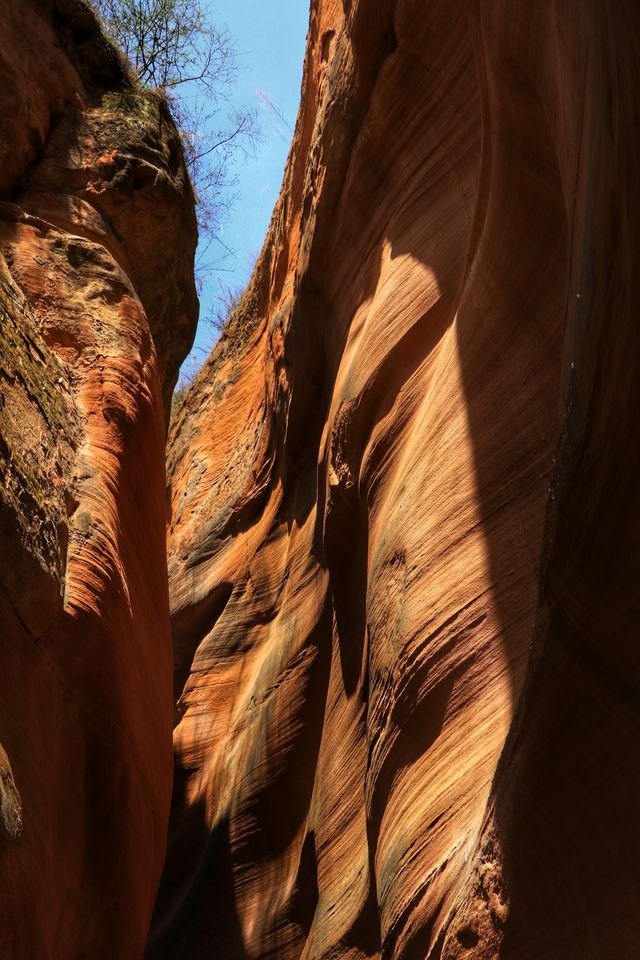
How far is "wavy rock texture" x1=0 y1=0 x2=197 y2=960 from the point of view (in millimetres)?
3811

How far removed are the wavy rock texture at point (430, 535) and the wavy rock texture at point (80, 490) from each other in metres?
1.02

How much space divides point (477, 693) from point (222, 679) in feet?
13.2

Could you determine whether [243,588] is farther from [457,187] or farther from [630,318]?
[630,318]

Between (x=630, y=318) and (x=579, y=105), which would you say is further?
(x=579, y=105)

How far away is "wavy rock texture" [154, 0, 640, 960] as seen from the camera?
278 centimetres

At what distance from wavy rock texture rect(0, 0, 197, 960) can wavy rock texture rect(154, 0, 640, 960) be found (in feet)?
3.34

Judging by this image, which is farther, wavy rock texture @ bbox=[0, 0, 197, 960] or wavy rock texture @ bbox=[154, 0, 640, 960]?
wavy rock texture @ bbox=[0, 0, 197, 960]

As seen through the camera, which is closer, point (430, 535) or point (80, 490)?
point (430, 535)

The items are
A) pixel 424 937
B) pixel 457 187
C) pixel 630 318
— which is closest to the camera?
pixel 630 318

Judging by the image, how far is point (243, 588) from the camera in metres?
8.07

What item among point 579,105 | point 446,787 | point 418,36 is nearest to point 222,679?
point 446,787

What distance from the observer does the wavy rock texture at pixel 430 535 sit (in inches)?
109

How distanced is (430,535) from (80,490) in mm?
1595

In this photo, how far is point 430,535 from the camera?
452 cm
